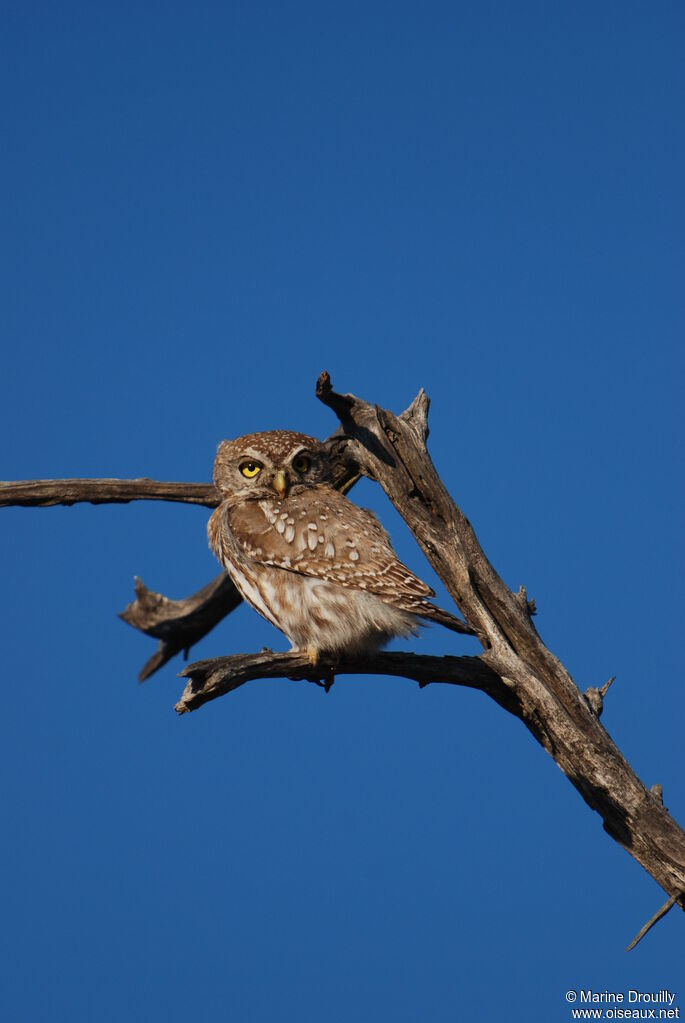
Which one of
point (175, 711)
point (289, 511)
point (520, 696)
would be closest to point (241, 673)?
point (175, 711)

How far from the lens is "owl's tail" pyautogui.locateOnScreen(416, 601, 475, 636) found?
4.33m

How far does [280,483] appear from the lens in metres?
4.97

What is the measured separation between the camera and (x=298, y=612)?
4551mm

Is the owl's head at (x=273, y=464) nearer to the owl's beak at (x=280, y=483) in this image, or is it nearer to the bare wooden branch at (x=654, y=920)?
the owl's beak at (x=280, y=483)

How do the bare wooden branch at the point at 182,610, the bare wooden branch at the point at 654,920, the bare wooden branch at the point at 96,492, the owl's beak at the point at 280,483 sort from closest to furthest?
the bare wooden branch at the point at 654,920 → the owl's beak at the point at 280,483 → the bare wooden branch at the point at 96,492 → the bare wooden branch at the point at 182,610

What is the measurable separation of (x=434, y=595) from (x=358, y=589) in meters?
0.32

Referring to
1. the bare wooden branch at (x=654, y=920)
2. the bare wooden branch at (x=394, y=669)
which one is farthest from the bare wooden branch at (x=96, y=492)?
the bare wooden branch at (x=654, y=920)

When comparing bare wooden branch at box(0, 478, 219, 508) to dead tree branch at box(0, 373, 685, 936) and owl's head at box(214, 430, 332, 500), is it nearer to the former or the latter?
owl's head at box(214, 430, 332, 500)

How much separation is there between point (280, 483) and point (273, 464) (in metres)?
0.12

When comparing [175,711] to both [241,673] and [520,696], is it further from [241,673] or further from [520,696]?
[520,696]

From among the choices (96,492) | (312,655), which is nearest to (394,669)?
(312,655)

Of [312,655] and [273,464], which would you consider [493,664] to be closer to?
[312,655]

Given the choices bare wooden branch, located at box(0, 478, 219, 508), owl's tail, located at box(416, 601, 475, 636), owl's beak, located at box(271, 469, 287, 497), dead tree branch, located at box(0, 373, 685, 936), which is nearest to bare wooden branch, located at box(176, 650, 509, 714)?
dead tree branch, located at box(0, 373, 685, 936)

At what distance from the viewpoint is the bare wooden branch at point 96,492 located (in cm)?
587
